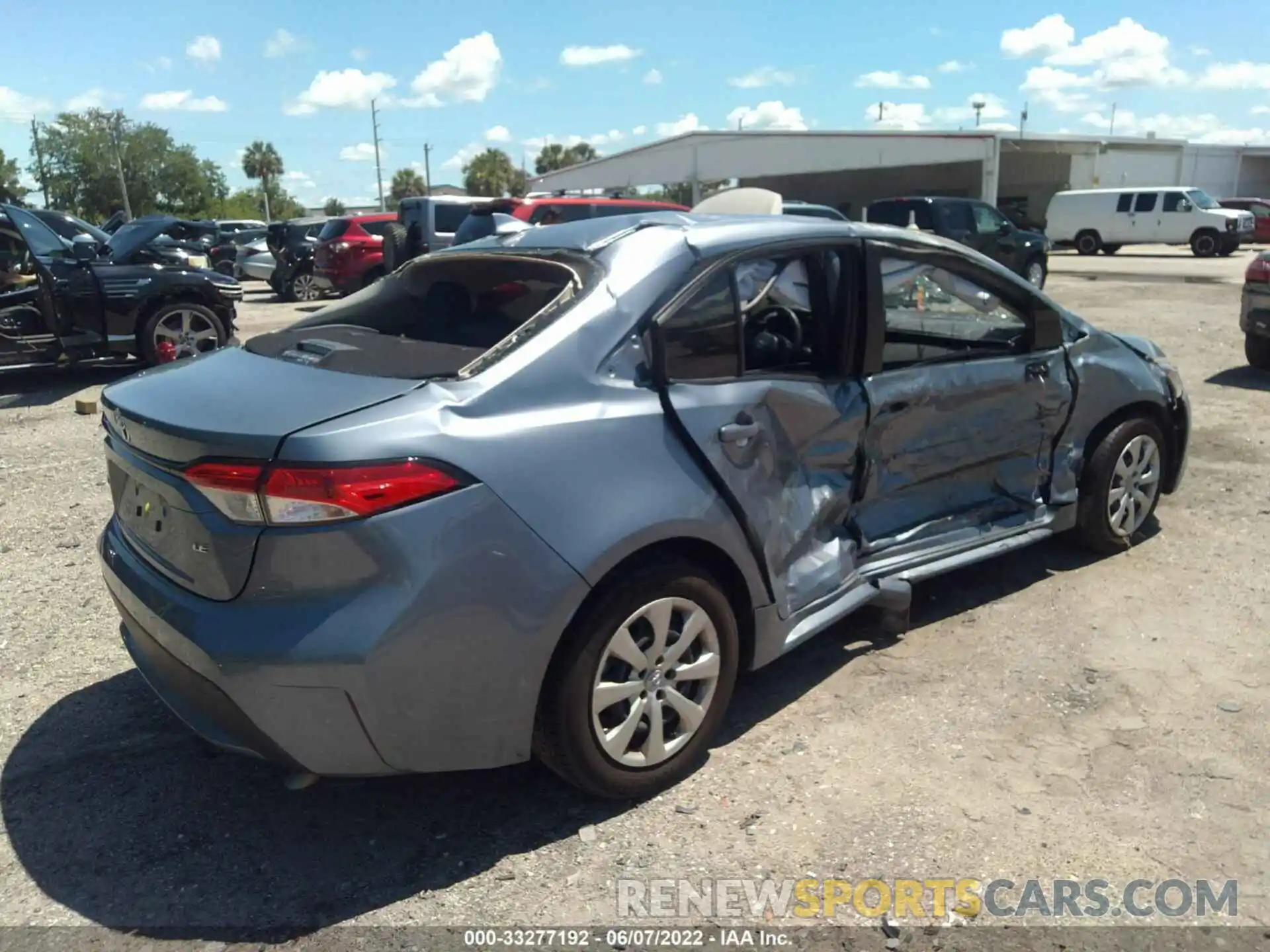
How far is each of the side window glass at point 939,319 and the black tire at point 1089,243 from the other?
103ft

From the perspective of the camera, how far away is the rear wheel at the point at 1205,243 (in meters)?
29.1

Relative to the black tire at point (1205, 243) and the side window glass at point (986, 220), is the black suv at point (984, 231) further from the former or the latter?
the black tire at point (1205, 243)

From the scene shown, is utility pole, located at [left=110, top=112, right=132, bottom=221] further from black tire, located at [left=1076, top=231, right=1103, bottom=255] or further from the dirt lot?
the dirt lot

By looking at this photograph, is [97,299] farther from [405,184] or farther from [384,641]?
[405,184]

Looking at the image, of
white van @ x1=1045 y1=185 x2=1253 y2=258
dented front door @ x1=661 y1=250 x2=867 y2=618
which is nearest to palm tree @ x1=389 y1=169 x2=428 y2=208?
white van @ x1=1045 y1=185 x2=1253 y2=258

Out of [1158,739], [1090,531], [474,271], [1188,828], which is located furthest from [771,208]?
[1188,828]

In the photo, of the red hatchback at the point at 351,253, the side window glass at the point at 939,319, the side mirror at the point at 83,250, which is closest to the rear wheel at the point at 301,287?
the red hatchback at the point at 351,253

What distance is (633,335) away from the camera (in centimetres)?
293

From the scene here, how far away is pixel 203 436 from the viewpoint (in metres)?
2.52

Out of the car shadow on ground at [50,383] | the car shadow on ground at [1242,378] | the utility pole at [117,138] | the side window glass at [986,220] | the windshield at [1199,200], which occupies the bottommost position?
the car shadow on ground at [50,383]

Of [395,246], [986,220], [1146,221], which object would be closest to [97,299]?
[395,246]

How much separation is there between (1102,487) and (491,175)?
255ft

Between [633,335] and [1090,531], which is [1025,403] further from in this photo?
[633,335]

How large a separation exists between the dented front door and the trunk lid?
925mm
